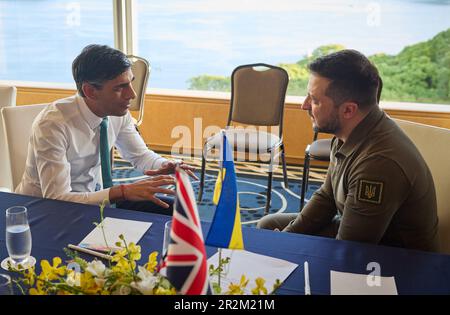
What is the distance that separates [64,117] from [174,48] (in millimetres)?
3392

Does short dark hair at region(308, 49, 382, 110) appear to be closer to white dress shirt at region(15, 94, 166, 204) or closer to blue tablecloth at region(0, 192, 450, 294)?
blue tablecloth at region(0, 192, 450, 294)

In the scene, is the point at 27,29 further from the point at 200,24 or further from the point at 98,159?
the point at 98,159

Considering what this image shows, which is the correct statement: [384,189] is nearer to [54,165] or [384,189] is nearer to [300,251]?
[300,251]

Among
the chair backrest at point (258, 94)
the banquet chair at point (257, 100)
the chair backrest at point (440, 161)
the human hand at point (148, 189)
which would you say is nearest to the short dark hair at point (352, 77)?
the chair backrest at point (440, 161)

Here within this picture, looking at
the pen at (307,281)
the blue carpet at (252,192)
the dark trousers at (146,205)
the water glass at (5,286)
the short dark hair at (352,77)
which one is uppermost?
the short dark hair at (352,77)

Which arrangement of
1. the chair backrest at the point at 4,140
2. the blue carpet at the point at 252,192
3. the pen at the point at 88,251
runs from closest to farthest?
the pen at the point at 88,251
the chair backrest at the point at 4,140
the blue carpet at the point at 252,192

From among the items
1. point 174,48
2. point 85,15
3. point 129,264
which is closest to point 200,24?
point 174,48

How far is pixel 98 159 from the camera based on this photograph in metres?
2.33

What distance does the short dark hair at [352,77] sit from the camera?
1.85 m

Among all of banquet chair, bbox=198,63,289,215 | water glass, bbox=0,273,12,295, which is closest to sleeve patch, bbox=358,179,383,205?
water glass, bbox=0,273,12,295

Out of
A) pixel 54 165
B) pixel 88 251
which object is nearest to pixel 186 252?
pixel 88 251

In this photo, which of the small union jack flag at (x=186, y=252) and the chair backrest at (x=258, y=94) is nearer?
the small union jack flag at (x=186, y=252)

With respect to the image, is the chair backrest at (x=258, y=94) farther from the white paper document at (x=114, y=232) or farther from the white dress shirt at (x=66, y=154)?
the white paper document at (x=114, y=232)

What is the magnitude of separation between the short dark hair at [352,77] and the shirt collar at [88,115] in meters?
1.05
